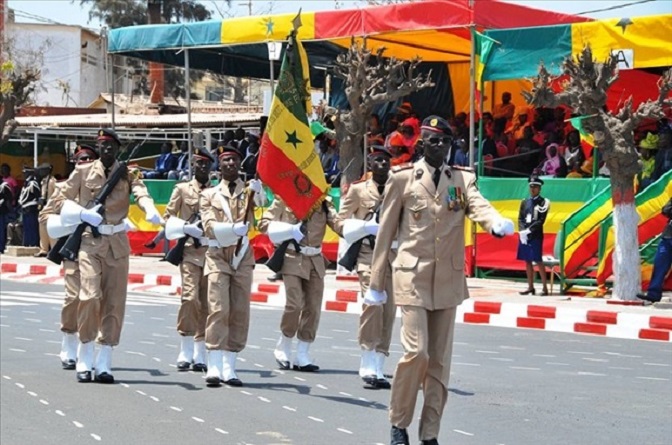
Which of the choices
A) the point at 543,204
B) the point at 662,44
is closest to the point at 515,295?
the point at 543,204

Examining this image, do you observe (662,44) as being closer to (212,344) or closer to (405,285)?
(212,344)

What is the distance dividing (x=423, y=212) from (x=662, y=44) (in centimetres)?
1190

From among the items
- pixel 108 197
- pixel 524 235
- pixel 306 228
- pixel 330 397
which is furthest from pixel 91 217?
pixel 524 235

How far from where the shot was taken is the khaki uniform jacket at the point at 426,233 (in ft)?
27.6

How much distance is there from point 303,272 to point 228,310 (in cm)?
100

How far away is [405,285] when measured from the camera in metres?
8.46

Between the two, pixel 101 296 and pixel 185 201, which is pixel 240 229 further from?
pixel 185 201

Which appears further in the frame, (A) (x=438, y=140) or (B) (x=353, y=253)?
(B) (x=353, y=253)

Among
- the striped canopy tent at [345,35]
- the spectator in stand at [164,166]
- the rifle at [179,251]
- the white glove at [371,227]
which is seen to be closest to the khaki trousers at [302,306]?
the rifle at [179,251]

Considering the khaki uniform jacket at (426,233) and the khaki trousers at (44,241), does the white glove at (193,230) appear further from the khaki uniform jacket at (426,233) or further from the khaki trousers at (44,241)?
the khaki trousers at (44,241)

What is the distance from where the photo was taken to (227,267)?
11906mm

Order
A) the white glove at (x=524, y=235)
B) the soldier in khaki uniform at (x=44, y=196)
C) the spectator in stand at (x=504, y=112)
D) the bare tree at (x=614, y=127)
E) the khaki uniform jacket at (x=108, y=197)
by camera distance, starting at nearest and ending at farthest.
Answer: the khaki uniform jacket at (x=108, y=197) → the bare tree at (x=614, y=127) → the white glove at (x=524, y=235) → the spectator in stand at (x=504, y=112) → the soldier in khaki uniform at (x=44, y=196)

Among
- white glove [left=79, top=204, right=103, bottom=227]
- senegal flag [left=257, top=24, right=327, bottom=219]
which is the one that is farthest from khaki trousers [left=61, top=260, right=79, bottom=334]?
senegal flag [left=257, top=24, right=327, bottom=219]

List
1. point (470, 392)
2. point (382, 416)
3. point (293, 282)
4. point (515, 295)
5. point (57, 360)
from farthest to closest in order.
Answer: point (515, 295) → point (57, 360) → point (293, 282) → point (470, 392) → point (382, 416)
